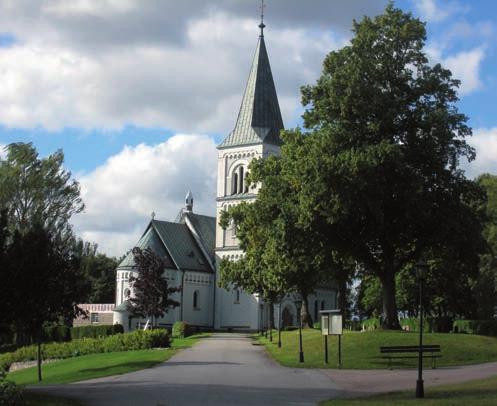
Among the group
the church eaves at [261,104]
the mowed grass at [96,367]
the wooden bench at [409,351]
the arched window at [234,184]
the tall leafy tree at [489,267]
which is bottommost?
the mowed grass at [96,367]

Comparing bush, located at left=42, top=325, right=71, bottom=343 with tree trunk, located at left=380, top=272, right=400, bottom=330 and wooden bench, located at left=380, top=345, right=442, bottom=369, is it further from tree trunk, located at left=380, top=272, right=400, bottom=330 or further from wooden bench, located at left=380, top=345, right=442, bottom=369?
wooden bench, located at left=380, top=345, right=442, bottom=369

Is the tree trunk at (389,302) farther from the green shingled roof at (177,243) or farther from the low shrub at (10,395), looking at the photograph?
the green shingled roof at (177,243)

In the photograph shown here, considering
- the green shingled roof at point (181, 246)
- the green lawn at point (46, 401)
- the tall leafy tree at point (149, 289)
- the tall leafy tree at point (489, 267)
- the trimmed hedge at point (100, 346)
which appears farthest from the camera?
the green shingled roof at point (181, 246)

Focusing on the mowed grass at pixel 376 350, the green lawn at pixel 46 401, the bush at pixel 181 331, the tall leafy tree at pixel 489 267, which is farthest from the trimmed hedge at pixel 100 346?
the tall leafy tree at pixel 489 267

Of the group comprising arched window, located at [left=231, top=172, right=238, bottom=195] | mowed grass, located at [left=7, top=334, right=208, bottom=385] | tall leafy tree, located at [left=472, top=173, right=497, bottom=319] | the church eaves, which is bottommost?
mowed grass, located at [left=7, top=334, right=208, bottom=385]

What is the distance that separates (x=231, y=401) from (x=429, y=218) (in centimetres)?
2243

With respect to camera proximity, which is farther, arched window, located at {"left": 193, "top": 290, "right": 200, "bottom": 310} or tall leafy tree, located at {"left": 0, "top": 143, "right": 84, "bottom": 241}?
arched window, located at {"left": 193, "top": 290, "right": 200, "bottom": 310}

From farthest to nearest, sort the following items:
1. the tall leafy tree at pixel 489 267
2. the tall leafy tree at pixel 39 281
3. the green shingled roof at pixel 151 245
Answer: the green shingled roof at pixel 151 245
the tall leafy tree at pixel 489 267
the tall leafy tree at pixel 39 281

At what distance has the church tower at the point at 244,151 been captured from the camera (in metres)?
84.6

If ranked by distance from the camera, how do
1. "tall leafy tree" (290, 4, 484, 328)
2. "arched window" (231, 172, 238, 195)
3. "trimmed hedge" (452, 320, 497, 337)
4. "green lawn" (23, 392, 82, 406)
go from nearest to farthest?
"green lawn" (23, 392, 82, 406), "tall leafy tree" (290, 4, 484, 328), "trimmed hedge" (452, 320, 497, 337), "arched window" (231, 172, 238, 195)

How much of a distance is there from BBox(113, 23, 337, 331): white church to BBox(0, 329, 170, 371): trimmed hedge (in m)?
29.5

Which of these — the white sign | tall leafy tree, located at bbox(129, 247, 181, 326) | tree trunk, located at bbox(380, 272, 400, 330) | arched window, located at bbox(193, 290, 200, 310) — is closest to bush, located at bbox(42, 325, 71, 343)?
tall leafy tree, located at bbox(129, 247, 181, 326)

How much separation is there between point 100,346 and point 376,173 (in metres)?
21.1

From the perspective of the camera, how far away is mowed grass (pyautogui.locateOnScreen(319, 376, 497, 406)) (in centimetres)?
1932
